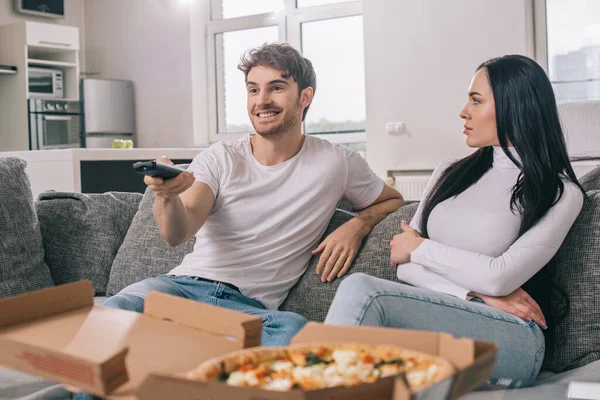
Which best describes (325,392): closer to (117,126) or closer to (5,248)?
(5,248)

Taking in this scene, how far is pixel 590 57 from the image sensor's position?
5.30m

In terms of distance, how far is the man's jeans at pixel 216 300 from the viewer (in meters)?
1.82

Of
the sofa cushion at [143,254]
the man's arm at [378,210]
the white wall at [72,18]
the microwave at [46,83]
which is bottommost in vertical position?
the sofa cushion at [143,254]

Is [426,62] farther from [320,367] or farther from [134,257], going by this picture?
[320,367]

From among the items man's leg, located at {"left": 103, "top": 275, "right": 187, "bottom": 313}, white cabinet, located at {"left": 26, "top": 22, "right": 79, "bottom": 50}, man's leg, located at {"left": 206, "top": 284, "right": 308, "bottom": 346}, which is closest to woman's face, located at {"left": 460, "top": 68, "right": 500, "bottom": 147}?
man's leg, located at {"left": 206, "top": 284, "right": 308, "bottom": 346}

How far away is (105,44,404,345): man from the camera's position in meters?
1.98

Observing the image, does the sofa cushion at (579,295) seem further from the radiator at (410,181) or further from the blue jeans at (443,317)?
the radiator at (410,181)

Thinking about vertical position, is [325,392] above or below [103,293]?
above

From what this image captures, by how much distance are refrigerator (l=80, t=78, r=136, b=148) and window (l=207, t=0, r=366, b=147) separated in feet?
2.75

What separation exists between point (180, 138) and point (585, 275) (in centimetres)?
596

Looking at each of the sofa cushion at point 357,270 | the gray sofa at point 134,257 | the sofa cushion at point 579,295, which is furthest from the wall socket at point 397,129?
the sofa cushion at point 579,295

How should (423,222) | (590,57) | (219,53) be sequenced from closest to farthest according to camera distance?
(423,222) → (590,57) → (219,53)

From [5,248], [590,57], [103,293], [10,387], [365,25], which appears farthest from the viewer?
[365,25]

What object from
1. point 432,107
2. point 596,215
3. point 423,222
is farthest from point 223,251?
point 432,107
